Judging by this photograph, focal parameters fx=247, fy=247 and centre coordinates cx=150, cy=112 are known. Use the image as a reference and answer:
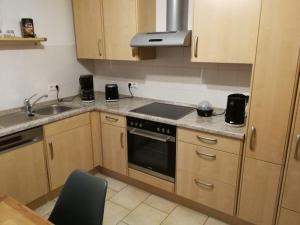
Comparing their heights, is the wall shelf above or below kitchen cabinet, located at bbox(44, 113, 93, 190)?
above

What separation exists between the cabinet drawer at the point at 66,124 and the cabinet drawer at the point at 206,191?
3.58 feet

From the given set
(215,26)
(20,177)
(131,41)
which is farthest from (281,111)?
(20,177)

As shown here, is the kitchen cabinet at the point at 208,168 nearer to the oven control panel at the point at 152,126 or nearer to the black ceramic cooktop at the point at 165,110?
the oven control panel at the point at 152,126

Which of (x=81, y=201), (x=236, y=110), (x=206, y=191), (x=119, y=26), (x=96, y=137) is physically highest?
(x=119, y=26)

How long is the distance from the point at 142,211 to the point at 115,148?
2.28 ft

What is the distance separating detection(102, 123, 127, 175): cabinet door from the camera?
253 cm

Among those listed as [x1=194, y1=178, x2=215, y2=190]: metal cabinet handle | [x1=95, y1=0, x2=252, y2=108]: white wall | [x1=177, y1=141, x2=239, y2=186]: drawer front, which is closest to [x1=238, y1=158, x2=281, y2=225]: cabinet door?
[x1=177, y1=141, x2=239, y2=186]: drawer front

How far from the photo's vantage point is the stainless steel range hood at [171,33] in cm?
209

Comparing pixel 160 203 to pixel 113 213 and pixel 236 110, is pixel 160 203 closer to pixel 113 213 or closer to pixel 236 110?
pixel 113 213

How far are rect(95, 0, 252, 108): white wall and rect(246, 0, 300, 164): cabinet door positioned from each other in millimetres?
580

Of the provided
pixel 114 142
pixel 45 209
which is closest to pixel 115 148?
pixel 114 142

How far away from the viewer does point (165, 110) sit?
2430 millimetres

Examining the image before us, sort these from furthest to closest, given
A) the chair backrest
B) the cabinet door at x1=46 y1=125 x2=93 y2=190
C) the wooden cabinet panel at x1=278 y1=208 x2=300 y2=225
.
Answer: the cabinet door at x1=46 y1=125 x2=93 y2=190 < the wooden cabinet panel at x1=278 y1=208 x2=300 y2=225 < the chair backrest

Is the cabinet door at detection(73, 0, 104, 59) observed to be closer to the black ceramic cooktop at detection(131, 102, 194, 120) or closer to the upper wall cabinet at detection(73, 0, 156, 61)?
the upper wall cabinet at detection(73, 0, 156, 61)
